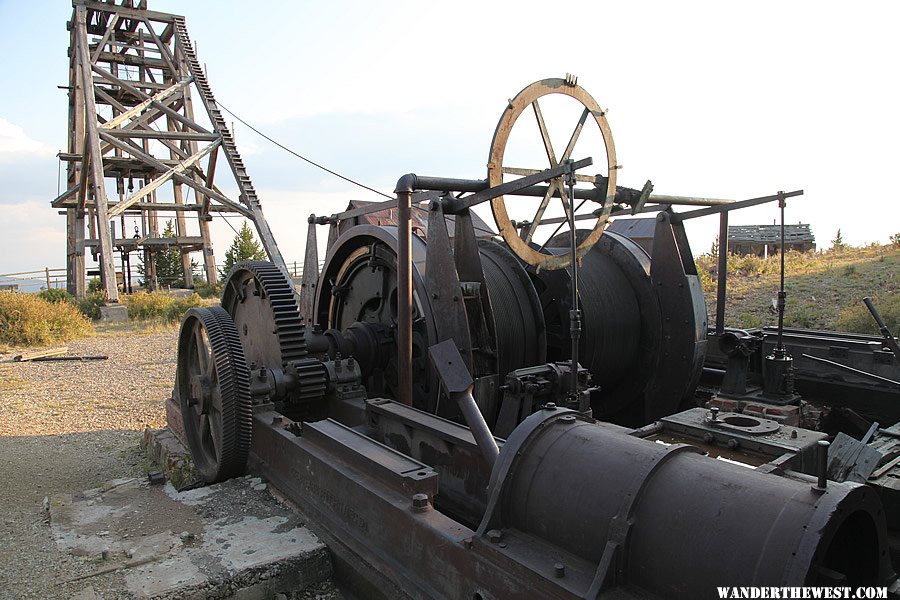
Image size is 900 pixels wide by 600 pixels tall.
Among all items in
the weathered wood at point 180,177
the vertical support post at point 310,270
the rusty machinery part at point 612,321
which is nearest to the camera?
the rusty machinery part at point 612,321

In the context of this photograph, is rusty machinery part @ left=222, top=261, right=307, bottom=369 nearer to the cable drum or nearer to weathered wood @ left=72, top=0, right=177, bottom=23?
the cable drum

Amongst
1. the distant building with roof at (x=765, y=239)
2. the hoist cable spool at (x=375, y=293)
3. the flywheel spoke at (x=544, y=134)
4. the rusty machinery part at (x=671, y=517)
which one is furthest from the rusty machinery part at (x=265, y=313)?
the distant building with roof at (x=765, y=239)

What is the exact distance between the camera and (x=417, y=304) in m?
4.41

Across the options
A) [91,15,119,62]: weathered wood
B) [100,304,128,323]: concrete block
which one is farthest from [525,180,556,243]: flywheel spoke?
[91,15,119,62]: weathered wood

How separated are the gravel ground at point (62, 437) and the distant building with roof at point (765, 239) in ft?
73.5

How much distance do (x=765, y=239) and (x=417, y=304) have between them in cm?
2543

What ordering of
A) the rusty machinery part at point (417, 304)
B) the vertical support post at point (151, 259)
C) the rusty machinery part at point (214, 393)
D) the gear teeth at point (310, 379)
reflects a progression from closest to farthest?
the rusty machinery part at point (214, 393)
the gear teeth at point (310, 379)
the rusty machinery part at point (417, 304)
the vertical support post at point (151, 259)

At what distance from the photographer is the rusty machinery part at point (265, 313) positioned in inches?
166

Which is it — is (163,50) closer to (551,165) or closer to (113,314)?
(113,314)

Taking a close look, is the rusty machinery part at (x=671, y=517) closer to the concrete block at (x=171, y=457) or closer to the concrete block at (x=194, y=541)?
the concrete block at (x=194, y=541)

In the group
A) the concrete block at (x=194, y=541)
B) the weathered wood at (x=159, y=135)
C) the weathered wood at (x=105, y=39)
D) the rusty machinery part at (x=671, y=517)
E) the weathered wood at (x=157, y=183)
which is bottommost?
the concrete block at (x=194, y=541)

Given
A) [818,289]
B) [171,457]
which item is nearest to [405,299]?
[171,457]

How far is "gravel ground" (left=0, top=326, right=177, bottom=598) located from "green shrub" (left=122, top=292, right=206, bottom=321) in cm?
357

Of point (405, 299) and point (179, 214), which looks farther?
point (179, 214)
